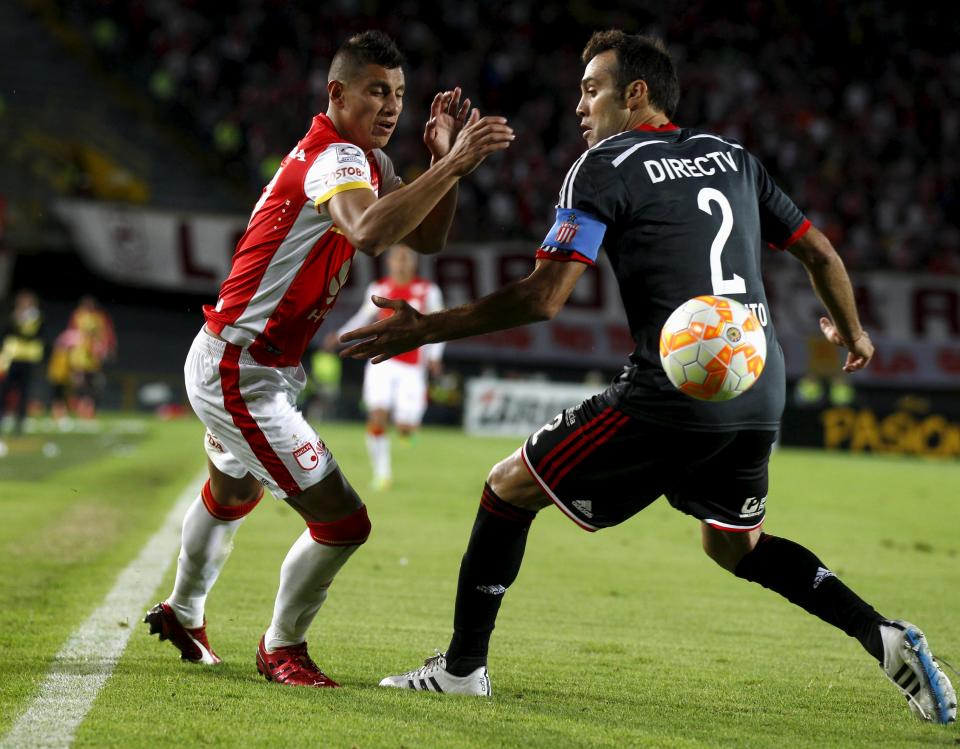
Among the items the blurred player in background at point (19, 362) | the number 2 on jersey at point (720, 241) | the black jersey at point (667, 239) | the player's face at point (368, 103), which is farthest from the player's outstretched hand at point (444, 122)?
the blurred player in background at point (19, 362)

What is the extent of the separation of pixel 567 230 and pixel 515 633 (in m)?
2.36

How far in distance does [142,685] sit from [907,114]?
26475 mm

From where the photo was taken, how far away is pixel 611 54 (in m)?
4.27

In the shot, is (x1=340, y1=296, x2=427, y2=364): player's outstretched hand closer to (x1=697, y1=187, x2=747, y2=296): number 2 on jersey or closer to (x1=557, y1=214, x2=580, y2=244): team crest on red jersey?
(x1=557, y1=214, x2=580, y2=244): team crest on red jersey

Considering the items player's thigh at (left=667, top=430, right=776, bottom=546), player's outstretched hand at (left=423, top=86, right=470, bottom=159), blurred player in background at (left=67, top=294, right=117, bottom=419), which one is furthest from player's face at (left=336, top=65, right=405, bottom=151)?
blurred player in background at (left=67, top=294, right=117, bottom=419)

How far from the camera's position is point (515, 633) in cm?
568

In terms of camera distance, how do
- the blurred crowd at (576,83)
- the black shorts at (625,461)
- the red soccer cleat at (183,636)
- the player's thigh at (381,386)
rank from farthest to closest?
the blurred crowd at (576,83)
the player's thigh at (381,386)
the red soccer cleat at (183,636)
the black shorts at (625,461)

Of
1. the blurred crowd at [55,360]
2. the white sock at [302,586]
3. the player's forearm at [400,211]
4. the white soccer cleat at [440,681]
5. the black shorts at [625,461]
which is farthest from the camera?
the blurred crowd at [55,360]

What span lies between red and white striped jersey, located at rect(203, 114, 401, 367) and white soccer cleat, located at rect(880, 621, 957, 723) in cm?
222

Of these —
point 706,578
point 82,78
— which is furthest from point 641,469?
point 82,78

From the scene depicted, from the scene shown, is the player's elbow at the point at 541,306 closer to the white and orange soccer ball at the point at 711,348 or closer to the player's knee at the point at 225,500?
the white and orange soccer ball at the point at 711,348

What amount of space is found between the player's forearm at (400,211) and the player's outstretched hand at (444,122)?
0.60 m

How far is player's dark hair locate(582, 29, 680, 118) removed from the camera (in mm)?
4266

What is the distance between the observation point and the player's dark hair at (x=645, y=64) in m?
4.27
